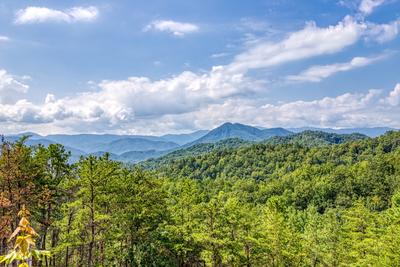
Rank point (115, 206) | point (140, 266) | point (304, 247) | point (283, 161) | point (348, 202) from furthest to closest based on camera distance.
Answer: point (283, 161)
point (348, 202)
point (304, 247)
point (115, 206)
point (140, 266)

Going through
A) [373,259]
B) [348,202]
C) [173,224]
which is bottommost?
[348,202]

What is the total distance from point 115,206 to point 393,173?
103032 mm

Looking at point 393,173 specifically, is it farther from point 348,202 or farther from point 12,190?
point 12,190

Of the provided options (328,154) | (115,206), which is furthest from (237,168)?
(115,206)

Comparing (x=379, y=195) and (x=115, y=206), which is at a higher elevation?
(x=115, y=206)

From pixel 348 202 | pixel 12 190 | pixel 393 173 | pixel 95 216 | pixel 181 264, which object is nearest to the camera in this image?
pixel 12 190

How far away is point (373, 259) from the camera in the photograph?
25.4 meters

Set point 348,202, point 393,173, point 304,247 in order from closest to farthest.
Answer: point 304,247 < point 348,202 < point 393,173

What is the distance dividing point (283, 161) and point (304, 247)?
4897 inches

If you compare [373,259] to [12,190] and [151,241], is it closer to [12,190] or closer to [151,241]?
[151,241]

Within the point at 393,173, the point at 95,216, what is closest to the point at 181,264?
the point at 95,216

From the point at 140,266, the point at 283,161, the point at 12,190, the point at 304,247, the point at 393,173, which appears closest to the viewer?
the point at 12,190

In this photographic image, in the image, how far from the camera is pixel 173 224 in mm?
30047

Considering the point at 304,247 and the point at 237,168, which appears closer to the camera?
the point at 304,247
